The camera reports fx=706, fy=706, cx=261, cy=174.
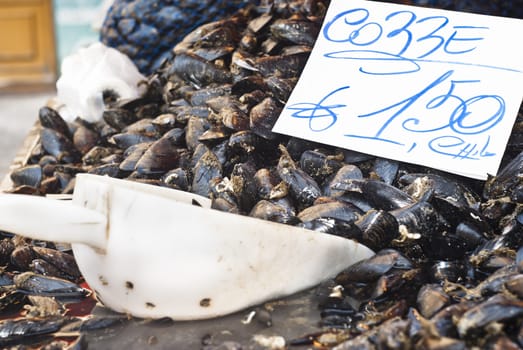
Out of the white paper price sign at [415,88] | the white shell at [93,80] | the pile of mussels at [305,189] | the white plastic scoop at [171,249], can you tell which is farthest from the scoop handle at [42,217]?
the white shell at [93,80]

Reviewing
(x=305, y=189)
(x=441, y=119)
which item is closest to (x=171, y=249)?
(x=305, y=189)

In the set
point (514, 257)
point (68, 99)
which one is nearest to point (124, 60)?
point (68, 99)

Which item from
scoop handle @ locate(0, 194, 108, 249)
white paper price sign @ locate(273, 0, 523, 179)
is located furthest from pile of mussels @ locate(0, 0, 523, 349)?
scoop handle @ locate(0, 194, 108, 249)

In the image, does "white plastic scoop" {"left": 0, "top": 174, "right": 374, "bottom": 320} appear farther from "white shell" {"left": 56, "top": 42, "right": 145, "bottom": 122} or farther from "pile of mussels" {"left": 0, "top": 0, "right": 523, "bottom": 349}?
"white shell" {"left": 56, "top": 42, "right": 145, "bottom": 122}

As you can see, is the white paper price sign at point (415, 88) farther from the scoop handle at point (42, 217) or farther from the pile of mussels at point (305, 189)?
the scoop handle at point (42, 217)

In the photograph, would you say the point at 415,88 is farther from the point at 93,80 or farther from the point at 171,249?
the point at 93,80

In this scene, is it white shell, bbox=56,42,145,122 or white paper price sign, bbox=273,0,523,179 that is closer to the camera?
white paper price sign, bbox=273,0,523,179

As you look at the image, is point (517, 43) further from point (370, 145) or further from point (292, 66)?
point (292, 66)
